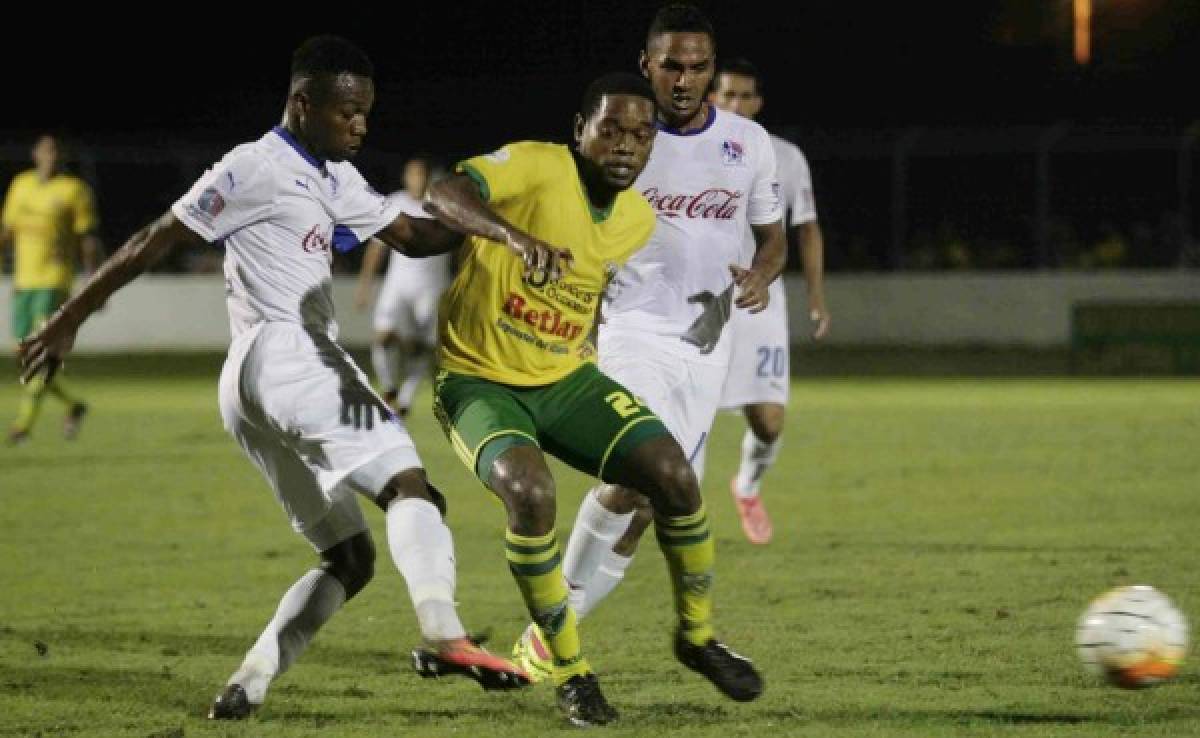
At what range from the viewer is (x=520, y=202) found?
21.5 ft

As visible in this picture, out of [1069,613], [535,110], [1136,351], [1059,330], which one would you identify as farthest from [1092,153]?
[1069,613]

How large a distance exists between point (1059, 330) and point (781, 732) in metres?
24.2

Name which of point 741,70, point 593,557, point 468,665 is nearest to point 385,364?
point 741,70

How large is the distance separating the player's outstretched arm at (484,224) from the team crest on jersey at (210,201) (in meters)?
0.69

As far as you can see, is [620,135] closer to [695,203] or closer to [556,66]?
[695,203]

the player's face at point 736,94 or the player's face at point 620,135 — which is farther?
the player's face at point 736,94

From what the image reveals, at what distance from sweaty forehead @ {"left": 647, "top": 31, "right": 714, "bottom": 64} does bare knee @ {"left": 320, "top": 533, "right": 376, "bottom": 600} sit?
2287mm

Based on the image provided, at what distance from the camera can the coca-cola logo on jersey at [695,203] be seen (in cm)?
777

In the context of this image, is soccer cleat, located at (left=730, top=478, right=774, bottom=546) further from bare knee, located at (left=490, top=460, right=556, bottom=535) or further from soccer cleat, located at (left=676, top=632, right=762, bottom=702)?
bare knee, located at (left=490, top=460, right=556, bottom=535)

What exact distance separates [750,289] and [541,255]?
163cm

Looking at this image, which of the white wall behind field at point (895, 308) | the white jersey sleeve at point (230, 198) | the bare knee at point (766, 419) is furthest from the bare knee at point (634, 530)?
the white wall behind field at point (895, 308)

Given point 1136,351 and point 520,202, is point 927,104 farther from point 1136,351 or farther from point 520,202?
point 520,202

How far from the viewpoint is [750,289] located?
741cm

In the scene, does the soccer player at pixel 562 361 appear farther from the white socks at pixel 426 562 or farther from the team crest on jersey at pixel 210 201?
the team crest on jersey at pixel 210 201
